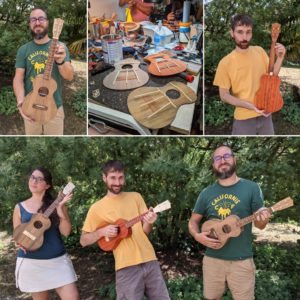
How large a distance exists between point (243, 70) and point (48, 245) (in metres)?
1.97

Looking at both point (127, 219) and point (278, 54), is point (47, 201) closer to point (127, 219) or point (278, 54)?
point (127, 219)

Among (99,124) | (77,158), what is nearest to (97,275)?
(77,158)

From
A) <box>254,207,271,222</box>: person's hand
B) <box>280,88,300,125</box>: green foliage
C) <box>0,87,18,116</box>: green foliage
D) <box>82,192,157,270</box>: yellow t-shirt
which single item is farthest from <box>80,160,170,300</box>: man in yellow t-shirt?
<box>0,87,18,116</box>: green foliage

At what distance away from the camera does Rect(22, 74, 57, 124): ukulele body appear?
3.74 meters

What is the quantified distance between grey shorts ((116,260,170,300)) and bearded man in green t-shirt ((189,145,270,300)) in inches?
13.9

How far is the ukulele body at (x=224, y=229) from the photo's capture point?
3.06 m

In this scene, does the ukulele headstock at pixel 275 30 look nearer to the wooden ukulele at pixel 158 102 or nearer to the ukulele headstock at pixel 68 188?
the wooden ukulele at pixel 158 102

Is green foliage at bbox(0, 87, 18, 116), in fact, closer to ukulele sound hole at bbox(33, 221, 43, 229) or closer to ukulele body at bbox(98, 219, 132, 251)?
ukulele sound hole at bbox(33, 221, 43, 229)

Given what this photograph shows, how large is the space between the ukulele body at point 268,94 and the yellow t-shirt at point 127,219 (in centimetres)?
130

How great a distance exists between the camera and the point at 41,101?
380 cm

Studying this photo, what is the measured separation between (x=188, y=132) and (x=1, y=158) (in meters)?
1.77

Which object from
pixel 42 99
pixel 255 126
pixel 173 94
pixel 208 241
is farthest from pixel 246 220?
pixel 42 99

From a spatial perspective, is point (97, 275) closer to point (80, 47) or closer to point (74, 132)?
point (74, 132)

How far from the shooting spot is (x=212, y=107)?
13.6ft
